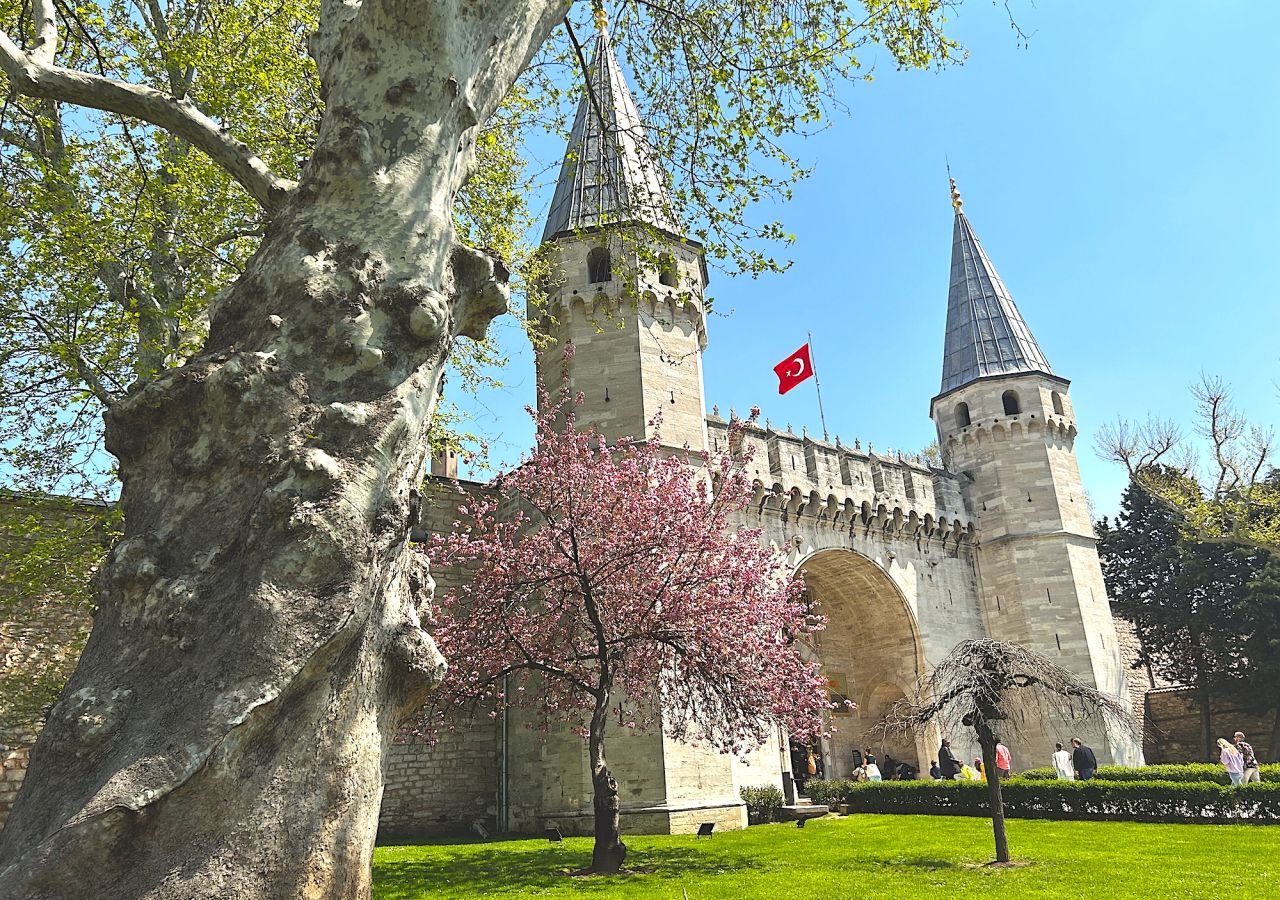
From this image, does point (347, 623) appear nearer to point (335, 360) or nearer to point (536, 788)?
point (335, 360)

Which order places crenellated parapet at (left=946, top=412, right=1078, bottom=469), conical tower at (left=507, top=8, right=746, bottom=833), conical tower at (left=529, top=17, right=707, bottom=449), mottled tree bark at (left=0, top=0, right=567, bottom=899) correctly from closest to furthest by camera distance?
mottled tree bark at (left=0, top=0, right=567, bottom=899) → conical tower at (left=507, top=8, right=746, bottom=833) → conical tower at (left=529, top=17, right=707, bottom=449) → crenellated parapet at (left=946, top=412, right=1078, bottom=469)

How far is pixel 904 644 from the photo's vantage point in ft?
73.6

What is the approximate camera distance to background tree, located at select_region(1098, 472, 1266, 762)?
997 inches

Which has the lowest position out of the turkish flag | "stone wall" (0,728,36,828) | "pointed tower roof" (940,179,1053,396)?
"stone wall" (0,728,36,828)

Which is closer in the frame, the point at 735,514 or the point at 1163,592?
the point at 735,514

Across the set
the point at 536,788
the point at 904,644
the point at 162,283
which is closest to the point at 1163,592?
the point at 904,644

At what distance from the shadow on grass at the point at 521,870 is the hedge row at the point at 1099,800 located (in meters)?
7.14

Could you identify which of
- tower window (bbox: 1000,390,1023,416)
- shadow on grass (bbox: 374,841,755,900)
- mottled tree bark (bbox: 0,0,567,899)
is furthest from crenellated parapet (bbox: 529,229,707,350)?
mottled tree bark (bbox: 0,0,567,899)

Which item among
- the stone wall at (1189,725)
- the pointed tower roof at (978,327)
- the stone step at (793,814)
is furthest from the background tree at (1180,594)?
the stone step at (793,814)

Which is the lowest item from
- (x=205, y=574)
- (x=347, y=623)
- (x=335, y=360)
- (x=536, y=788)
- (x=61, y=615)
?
(x=536, y=788)

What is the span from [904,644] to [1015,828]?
31.9 feet

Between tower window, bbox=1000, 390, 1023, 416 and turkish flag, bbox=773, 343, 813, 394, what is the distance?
8046 mm

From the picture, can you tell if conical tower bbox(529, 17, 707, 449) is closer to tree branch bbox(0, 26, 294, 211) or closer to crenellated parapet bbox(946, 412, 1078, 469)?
crenellated parapet bbox(946, 412, 1078, 469)

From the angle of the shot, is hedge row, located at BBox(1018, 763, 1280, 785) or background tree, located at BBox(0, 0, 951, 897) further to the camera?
hedge row, located at BBox(1018, 763, 1280, 785)
